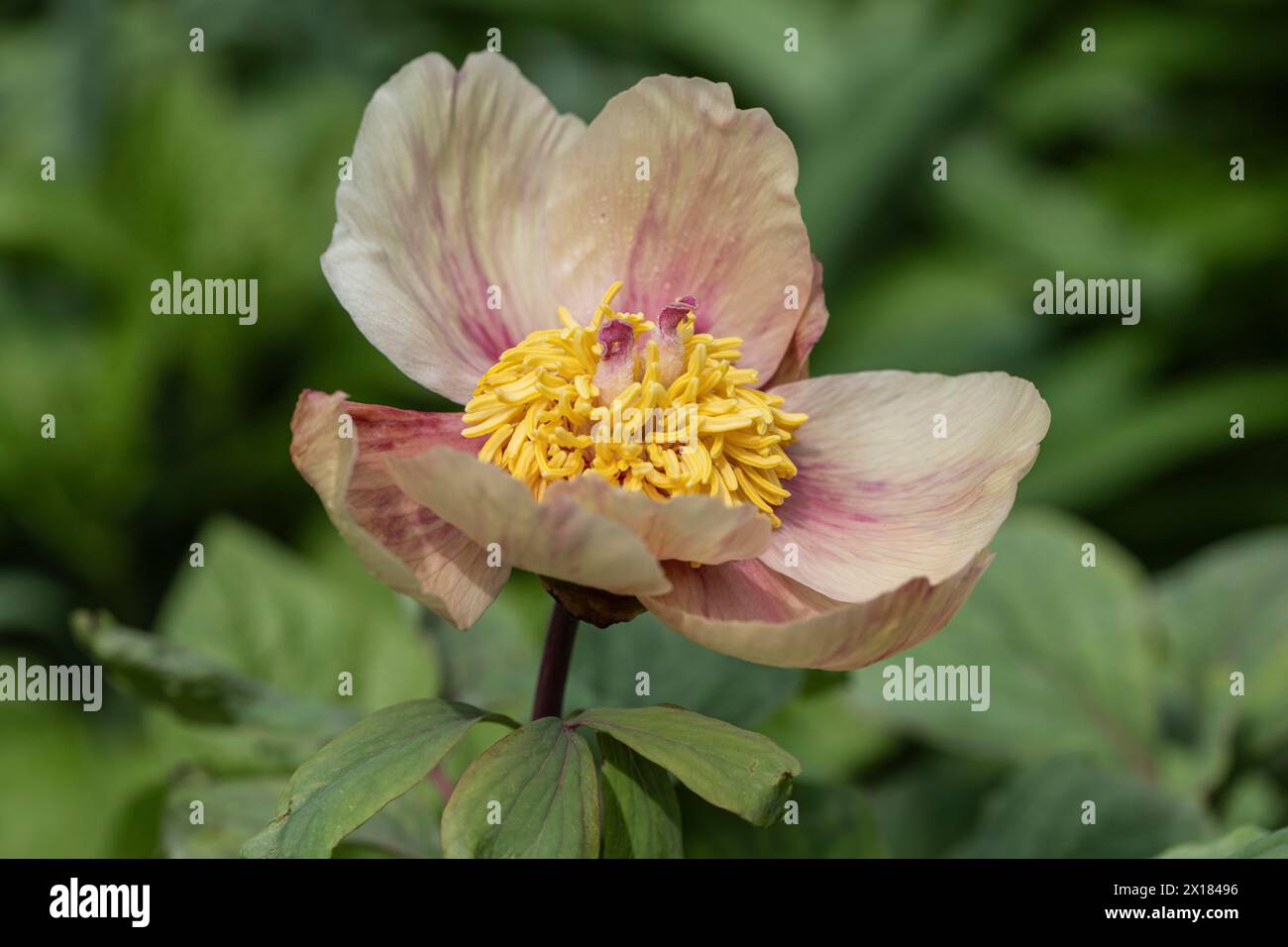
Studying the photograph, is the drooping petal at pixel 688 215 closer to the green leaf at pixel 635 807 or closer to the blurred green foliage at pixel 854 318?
the green leaf at pixel 635 807

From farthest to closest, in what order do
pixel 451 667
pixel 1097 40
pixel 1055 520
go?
pixel 1097 40
pixel 1055 520
pixel 451 667

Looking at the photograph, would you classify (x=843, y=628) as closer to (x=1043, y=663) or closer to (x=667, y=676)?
(x=667, y=676)

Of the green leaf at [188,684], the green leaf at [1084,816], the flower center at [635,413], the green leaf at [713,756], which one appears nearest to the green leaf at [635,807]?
the green leaf at [713,756]

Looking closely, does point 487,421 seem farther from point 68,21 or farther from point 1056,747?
point 68,21

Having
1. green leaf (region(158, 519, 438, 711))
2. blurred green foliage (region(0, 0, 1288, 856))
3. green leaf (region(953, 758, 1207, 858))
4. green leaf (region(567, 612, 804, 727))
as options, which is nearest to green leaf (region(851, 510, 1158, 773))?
blurred green foliage (region(0, 0, 1288, 856))

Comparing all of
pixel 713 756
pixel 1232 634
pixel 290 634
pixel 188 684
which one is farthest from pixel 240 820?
pixel 1232 634

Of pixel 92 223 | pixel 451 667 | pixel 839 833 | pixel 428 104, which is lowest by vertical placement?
pixel 839 833
